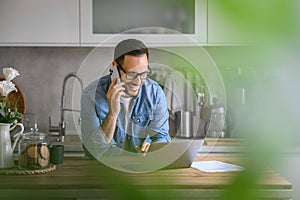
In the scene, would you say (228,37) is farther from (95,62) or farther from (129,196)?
(95,62)

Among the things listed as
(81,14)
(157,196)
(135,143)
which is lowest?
(135,143)

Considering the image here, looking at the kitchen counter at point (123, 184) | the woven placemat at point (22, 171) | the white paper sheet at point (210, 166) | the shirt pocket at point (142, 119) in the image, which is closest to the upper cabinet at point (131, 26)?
the shirt pocket at point (142, 119)

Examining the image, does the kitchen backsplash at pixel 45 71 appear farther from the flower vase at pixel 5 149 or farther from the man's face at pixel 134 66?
the flower vase at pixel 5 149

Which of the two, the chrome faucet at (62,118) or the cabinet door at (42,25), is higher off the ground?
the cabinet door at (42,25)

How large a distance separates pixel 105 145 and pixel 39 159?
46cm

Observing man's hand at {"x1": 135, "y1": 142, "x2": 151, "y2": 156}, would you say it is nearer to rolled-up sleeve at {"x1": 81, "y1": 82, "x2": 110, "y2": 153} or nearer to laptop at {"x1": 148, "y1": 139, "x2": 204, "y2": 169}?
rolled-up sleeve at {"x1": 81, "y1": 82, "x2": 110, "y2": 153}

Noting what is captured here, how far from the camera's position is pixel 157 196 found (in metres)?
0.27

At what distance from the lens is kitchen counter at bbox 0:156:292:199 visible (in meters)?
0.26

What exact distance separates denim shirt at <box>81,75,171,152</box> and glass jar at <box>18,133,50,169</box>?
448 millimetres

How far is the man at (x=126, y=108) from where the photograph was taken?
2.85 metres

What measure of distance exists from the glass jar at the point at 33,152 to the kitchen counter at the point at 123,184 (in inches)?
3.0

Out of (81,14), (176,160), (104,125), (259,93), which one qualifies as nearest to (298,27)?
(259,93)

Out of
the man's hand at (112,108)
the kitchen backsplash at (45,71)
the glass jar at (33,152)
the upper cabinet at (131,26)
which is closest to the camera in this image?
the glass jar at (33,152)

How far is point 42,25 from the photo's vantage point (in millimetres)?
3797
